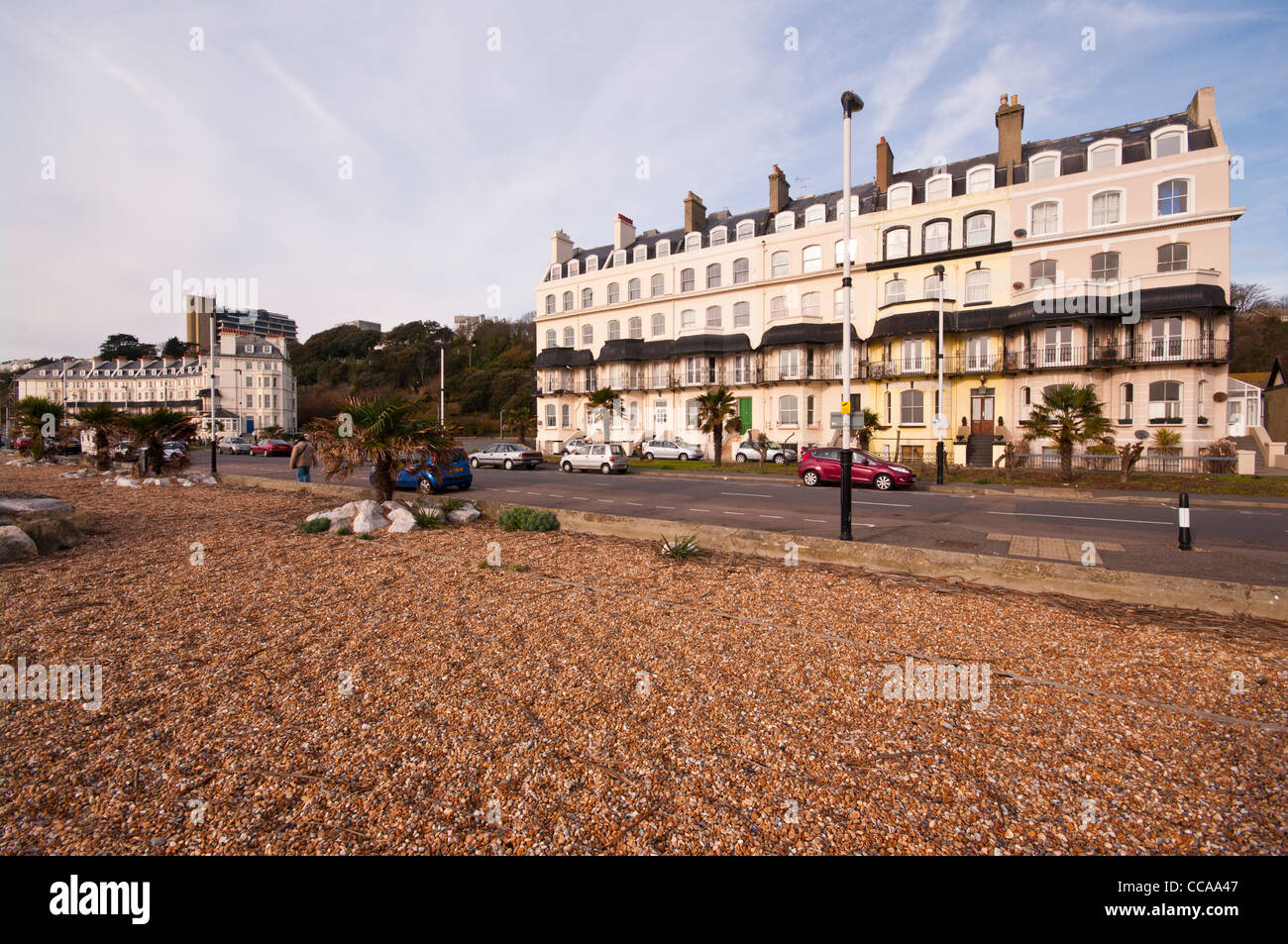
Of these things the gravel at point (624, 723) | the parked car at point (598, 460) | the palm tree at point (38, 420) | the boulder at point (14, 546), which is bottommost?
the gravel at point (624, 723)

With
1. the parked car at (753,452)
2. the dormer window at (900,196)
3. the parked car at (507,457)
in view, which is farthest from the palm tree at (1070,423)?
the parked car at (507,457)

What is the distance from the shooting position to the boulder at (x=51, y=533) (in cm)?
838

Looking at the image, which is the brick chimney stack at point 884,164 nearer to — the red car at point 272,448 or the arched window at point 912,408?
the arched window at point 912,408

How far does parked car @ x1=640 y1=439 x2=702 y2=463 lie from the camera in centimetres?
3681

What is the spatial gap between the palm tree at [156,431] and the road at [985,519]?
990 cm

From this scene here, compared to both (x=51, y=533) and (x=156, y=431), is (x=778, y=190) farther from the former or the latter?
(x=51, y=533)

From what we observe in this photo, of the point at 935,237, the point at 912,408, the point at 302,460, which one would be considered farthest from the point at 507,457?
the point at 935,237

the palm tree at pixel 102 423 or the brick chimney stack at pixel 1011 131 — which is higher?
the brick chimney stack at pixel 1011 131

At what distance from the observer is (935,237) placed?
33.6m

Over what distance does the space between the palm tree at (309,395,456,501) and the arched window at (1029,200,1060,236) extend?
3379 cm

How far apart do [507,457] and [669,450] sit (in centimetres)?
1025

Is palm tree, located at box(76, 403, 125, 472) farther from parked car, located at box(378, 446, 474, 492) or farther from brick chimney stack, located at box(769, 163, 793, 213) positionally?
brick chimney stack, located at box(769, 163, 793, 213)
